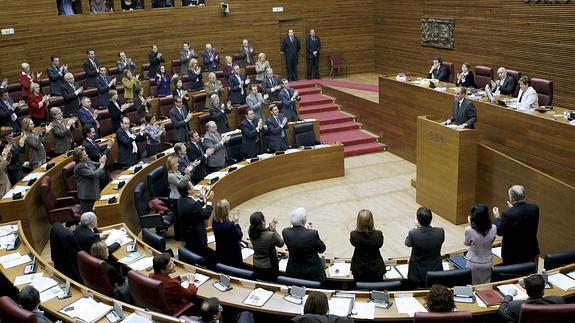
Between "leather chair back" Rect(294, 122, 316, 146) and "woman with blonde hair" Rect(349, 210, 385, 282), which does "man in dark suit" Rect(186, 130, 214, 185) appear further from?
"woman with blonde hair" Rect(349, 210, 385, 282)

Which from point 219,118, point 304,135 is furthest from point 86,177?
point 304,135

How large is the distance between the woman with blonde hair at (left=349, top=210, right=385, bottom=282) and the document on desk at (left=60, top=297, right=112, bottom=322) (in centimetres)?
231

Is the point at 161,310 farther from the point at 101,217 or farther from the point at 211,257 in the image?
the point at 101,217

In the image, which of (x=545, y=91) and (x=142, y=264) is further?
(x=545, y=91)

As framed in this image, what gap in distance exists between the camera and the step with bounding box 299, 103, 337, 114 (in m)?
14.8

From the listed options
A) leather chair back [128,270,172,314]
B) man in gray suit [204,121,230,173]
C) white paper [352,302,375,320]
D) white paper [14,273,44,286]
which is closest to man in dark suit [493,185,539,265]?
white paper [352,302,375,320]

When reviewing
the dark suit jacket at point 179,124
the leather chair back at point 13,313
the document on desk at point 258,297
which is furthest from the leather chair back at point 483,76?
the leather chair back at point 13,313

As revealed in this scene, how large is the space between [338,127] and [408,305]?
9255 millimetres

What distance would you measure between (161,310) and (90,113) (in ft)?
20.8

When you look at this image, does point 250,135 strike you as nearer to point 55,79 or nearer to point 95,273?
point 55,79

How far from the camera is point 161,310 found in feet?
16.7

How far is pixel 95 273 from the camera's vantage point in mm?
5504

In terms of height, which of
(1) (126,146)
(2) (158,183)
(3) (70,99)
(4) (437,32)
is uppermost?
(4) (437,32)

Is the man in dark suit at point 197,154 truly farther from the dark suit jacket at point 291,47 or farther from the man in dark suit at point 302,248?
the dark suit jacket at point 291,47
